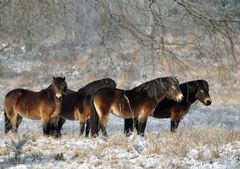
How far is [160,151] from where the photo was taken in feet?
25.7

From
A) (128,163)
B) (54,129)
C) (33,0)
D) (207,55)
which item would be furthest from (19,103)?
(207,55)

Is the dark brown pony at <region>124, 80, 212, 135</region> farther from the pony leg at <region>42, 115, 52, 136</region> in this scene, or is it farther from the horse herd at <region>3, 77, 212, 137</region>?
the pony leg at <region>42, 115, 52, 136</region>

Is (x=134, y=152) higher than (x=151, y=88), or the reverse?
(x=151, y=88)

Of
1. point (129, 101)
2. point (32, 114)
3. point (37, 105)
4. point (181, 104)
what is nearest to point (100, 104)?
point (129, 101)

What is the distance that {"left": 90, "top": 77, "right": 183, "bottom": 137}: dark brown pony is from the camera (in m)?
10.9

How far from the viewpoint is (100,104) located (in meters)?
10.9

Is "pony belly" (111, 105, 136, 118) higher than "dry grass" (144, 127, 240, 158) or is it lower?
higher

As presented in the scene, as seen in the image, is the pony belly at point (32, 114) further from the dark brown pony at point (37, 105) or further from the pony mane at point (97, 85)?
the pony mane at point (97, 85)

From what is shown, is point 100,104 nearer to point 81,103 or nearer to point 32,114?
point 81,103

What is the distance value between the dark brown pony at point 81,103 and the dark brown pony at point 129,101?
0.91 m

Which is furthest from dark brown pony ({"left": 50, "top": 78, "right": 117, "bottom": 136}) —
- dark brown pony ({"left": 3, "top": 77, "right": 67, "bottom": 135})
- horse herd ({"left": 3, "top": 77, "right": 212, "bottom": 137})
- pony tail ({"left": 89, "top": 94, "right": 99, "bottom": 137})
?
pony tail ({"left": 89, "top": 94, "right": 99, "bottom": 137})

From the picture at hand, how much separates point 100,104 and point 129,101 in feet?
2.12

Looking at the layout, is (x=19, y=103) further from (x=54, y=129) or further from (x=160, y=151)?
(x=160, y=151)

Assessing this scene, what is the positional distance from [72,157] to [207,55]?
2.50 metres
